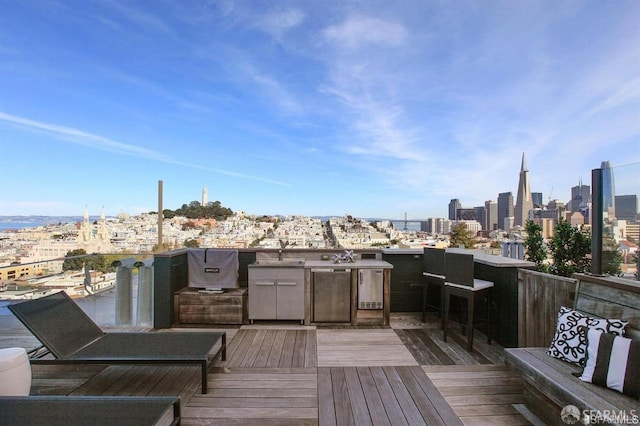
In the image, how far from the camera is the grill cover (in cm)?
429

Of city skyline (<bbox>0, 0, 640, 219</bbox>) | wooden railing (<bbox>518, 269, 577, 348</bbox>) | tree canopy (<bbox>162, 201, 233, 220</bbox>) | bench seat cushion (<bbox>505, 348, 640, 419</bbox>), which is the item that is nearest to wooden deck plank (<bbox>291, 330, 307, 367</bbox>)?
bench seat cushion (<bbox>505, 348, 640, 419</bbox>)

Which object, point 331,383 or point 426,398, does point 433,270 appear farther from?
point 331,383

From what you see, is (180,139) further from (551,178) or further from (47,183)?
(551,178)

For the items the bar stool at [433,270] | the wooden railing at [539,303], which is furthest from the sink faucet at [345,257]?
the wooden railing at [539,303]

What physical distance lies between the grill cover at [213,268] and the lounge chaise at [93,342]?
137cm

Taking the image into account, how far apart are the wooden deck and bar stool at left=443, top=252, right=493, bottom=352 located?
304mm

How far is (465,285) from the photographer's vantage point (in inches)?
134

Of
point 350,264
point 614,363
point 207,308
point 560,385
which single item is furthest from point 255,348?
point 614,363

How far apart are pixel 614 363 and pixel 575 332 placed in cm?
40

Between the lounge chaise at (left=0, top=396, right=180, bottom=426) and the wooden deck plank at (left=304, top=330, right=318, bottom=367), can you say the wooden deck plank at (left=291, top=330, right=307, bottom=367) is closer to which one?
the wooden deck plank at (left=304, top=330, right=318, bottom=367)

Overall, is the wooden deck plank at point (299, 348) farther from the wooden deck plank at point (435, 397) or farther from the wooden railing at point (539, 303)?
the wooden railing at point (539, 303)

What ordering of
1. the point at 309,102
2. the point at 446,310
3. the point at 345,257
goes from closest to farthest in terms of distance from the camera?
1. the point at 446,310
2. the point at 345,257
3. the point at 309,102

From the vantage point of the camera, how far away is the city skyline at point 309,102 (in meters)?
4.99

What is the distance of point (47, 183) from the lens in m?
7.85
